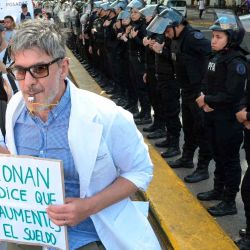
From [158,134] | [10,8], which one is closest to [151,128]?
[158,134]

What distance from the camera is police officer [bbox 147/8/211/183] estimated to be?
5043mm

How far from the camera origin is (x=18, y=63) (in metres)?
1.99

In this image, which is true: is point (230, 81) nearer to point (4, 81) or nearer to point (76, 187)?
point (4, 81)

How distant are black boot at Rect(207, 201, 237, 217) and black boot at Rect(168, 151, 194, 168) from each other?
124cm

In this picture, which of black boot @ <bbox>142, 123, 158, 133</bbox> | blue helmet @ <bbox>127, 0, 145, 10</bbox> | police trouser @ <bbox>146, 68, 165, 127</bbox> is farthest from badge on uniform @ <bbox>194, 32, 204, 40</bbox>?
blue helmet @ <bbox>127, 0, 145, 10</bbox>

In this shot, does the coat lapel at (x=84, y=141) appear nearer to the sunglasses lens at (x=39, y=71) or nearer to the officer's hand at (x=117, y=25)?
the sunglasses lens at (x=39, y=71)

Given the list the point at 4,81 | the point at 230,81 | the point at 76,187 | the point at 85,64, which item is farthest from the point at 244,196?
the point at 85,64

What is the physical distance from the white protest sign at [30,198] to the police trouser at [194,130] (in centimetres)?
313

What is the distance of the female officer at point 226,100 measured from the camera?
4.07 m

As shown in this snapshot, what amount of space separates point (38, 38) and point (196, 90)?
343 cm

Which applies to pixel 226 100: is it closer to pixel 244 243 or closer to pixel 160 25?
pixel 244 243

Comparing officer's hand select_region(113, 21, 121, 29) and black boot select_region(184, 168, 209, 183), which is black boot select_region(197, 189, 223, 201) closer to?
black boot select_region(184, 168, 209, 183)

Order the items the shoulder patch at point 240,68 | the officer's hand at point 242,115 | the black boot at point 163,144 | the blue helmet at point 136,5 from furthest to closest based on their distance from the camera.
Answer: the blue helmet at point 136,5, the black boot at point 163,144, the shoulder patch at point 240,68, the officer's hand at point 242,115

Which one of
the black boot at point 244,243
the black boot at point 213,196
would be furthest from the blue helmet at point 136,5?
the black boot at point 244,243
